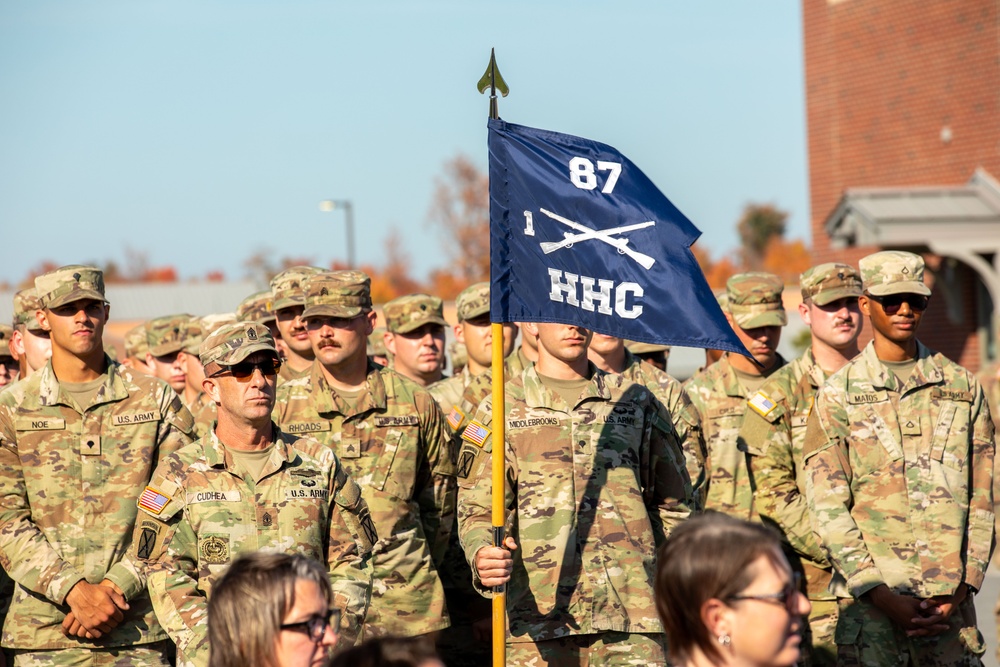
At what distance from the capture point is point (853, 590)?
20.9 feet

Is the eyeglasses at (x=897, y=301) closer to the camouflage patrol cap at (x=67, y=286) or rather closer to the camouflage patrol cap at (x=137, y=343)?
the camouflage patrol cap at (x=67, y=286)

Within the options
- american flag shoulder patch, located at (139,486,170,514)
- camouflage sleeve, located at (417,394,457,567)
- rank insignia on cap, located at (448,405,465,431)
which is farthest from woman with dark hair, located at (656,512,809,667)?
rank insignia on cap, located at (448,405,465,431)

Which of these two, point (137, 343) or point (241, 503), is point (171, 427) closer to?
point (241, 503)

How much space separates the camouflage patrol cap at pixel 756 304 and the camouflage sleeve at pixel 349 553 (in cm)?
377

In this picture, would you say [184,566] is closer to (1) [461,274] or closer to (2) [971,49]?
(2) [971,49]

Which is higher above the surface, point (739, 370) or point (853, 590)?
point (739, 370)

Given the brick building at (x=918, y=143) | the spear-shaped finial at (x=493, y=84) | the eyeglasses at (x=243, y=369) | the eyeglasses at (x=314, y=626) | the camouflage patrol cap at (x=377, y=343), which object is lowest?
the eyeglasses at (x=314, y=626)

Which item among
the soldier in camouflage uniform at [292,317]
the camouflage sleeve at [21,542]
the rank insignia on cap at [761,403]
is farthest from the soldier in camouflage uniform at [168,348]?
the rank insignia on cap at [761,403]

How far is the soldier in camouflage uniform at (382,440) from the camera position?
7.17m

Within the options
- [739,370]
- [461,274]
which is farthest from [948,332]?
[461,274]

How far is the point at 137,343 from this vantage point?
10273mm

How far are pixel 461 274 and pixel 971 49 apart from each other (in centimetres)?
4140

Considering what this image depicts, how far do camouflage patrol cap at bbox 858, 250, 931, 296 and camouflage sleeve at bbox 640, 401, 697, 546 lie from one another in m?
1.26

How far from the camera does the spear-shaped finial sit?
6055 mm
